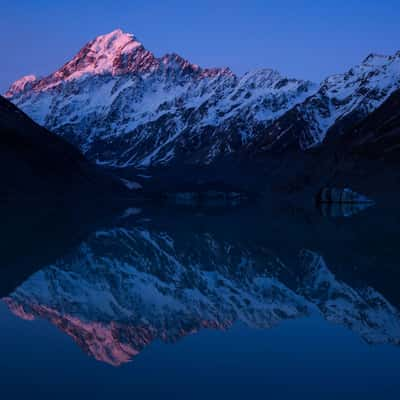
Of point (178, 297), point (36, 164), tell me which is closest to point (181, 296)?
point (178, 297)

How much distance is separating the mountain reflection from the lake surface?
70 millimetres

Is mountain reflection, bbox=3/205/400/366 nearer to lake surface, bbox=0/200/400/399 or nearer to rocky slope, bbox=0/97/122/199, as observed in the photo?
lake surface, bbox=0/200/400/399

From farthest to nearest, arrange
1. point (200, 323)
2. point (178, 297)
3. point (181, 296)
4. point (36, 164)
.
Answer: point (36, 164) → point (181, 296) → point (178, 297) → point (200, 323)

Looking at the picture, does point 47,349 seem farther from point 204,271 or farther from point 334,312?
point 204,271

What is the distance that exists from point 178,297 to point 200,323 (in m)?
5.15

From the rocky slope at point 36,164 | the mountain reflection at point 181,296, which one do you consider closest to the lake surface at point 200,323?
the mountain reflection at point 181,296

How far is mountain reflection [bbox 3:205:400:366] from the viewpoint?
20.2 meters

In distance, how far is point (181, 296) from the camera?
2675 cm

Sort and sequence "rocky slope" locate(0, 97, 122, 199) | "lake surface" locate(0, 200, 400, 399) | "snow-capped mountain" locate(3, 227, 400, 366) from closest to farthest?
"lake surface" locate(0, 200, 400, 399)
"snow-capped mountain" locate(3, 227, 400, 366)
"rocky slope" locate(0, 97, 122, 199)

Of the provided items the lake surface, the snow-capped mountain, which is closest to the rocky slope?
the snow-capped mountain

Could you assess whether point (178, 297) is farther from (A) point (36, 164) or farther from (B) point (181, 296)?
(A) point (36, 164)

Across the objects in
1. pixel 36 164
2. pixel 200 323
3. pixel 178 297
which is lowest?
pixel 200 323

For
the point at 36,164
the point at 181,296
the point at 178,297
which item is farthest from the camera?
the point at 36,164

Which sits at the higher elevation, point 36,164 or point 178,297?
point 36,164
